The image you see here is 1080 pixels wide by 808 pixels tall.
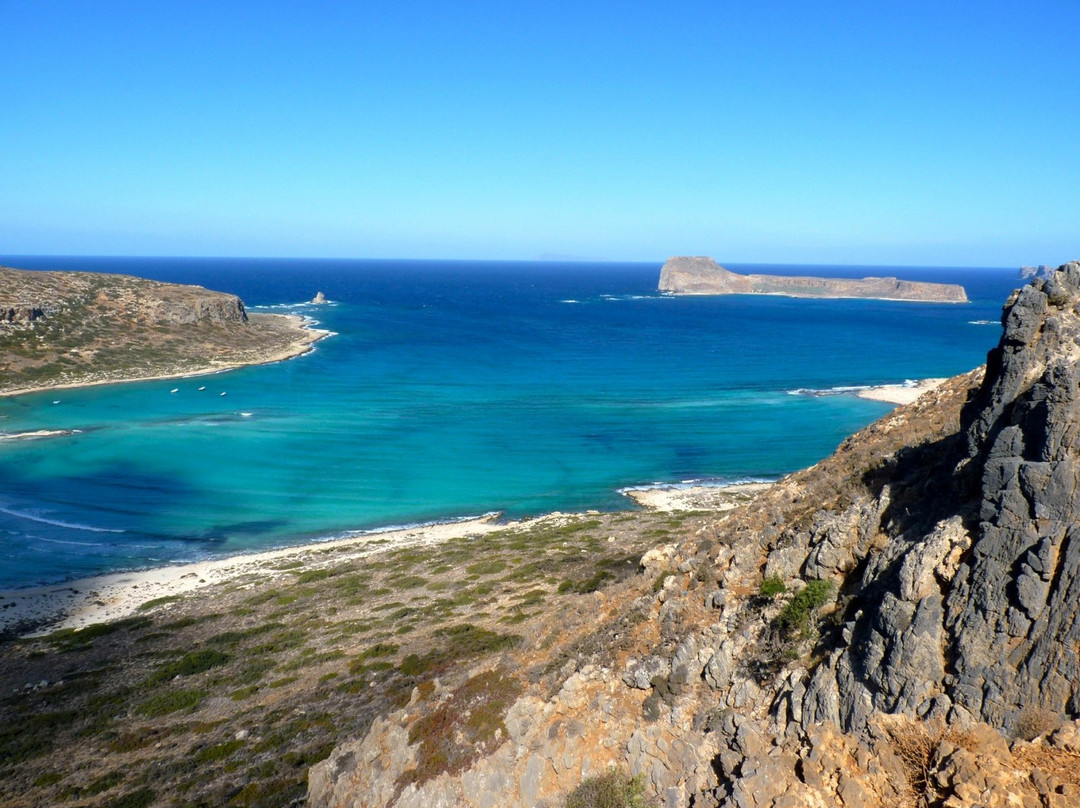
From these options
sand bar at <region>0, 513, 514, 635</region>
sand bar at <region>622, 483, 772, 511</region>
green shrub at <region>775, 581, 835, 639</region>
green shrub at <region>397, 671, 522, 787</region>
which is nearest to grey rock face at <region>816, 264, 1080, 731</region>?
green shrub at <region>775, 581, 835, 639</region>

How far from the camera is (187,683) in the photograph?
96.1ft

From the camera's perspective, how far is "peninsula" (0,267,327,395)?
10856 centimetres

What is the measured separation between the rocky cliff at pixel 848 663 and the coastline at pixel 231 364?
4042 inches

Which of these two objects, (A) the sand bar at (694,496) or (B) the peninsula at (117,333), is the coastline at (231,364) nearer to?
(B) the peninsula at (117,333)

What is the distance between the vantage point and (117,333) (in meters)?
127

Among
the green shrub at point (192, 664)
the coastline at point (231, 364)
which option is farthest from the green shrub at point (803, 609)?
the coastline at point (231, 364)

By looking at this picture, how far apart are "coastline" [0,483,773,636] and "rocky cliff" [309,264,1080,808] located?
25.5m

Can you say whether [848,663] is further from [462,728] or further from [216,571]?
[216,571]

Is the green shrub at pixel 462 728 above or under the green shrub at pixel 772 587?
under

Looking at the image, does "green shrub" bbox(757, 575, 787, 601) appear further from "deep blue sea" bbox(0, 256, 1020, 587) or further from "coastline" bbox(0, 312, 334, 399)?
"coastline" bbox(0, 312, 334, 399)

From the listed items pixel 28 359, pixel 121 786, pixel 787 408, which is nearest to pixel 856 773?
pixel 121 786

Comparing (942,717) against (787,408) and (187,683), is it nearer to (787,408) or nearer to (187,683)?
(187,683)

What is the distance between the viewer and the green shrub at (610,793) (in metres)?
16.2

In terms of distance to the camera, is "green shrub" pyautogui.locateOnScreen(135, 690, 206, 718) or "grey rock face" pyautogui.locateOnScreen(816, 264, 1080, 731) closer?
"grey rock face" pyautogui.locateOnScreen(816, 264, 1080, 731)
